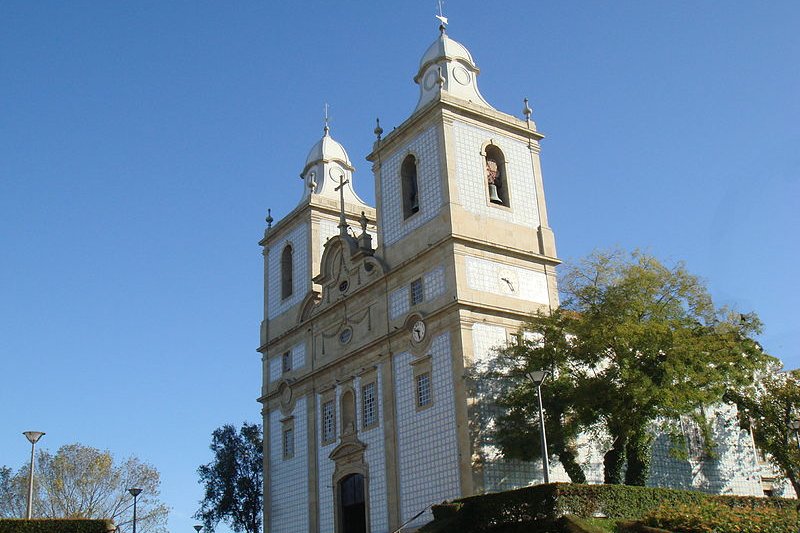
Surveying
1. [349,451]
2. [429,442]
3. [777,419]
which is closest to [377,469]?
[349,451]

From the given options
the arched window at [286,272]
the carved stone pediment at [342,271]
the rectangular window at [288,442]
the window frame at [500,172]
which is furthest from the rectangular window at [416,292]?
the arched window at [286,272]

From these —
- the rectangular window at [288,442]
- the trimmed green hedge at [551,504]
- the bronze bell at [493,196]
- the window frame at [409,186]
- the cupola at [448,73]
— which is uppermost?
the cupola at [448,73]

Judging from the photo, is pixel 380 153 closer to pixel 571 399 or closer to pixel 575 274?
pixel 575 274

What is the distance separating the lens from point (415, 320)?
110 ft

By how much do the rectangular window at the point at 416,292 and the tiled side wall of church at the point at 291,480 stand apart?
8.48 metres

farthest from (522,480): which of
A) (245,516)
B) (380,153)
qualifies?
(245,516)

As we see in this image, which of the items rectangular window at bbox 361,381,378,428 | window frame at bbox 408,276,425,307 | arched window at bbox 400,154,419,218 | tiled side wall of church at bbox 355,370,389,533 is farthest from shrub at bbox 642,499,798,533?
arched window at bbox 400,154,419,218

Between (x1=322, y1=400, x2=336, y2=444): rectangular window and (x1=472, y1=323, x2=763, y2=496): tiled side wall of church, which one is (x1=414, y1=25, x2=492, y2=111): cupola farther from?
(x1=322, y1=400, x2=336, y2=444): rectangular window

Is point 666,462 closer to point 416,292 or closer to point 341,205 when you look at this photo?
point 416,292

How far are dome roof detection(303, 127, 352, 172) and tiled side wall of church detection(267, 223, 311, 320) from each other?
12.5 feet

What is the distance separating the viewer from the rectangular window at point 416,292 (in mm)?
34050

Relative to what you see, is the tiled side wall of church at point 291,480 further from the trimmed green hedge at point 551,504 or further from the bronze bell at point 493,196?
the trimmed green hedge at point 551,504

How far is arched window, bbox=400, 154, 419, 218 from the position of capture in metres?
36.3

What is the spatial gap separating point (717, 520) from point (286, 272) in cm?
2685
